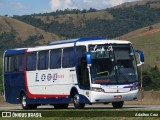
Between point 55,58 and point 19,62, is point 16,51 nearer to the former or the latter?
point 19,62

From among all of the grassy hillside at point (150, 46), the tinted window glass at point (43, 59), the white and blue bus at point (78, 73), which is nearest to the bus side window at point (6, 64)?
the white and blue bus at point (78, 73)

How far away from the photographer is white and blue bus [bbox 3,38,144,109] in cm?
2431

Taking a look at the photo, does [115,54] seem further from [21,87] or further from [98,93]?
[21,87]

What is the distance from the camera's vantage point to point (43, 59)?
28328 mm

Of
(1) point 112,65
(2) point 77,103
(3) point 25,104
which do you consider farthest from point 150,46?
(1) point 112,65

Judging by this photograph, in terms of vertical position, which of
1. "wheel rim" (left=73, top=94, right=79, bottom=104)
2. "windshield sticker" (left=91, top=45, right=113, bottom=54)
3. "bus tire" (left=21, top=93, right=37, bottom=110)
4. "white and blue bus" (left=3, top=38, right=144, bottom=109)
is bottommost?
"bus tire" (left=21, top=93, right=37, bottom=110)

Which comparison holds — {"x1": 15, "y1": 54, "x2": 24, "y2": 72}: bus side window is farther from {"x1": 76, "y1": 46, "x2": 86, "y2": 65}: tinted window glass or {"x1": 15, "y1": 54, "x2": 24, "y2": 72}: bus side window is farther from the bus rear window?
{"x1": 76, "y1": 46, "x2": 86, "y2": 65}: tinted window glass

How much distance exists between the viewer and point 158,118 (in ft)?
51.5

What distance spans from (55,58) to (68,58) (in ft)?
4.27

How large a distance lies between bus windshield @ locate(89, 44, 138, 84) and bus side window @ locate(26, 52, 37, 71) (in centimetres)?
518

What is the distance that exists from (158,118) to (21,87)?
15581 mm

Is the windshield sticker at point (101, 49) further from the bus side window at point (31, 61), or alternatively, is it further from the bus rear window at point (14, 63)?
the bus rear window at point (14, 63)

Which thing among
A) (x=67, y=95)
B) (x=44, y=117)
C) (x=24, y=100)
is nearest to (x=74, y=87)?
(x=67, y=95)

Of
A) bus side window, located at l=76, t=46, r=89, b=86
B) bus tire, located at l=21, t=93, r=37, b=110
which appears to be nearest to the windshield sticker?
bus side window, located at l=76, t=46, r=89, b=86
